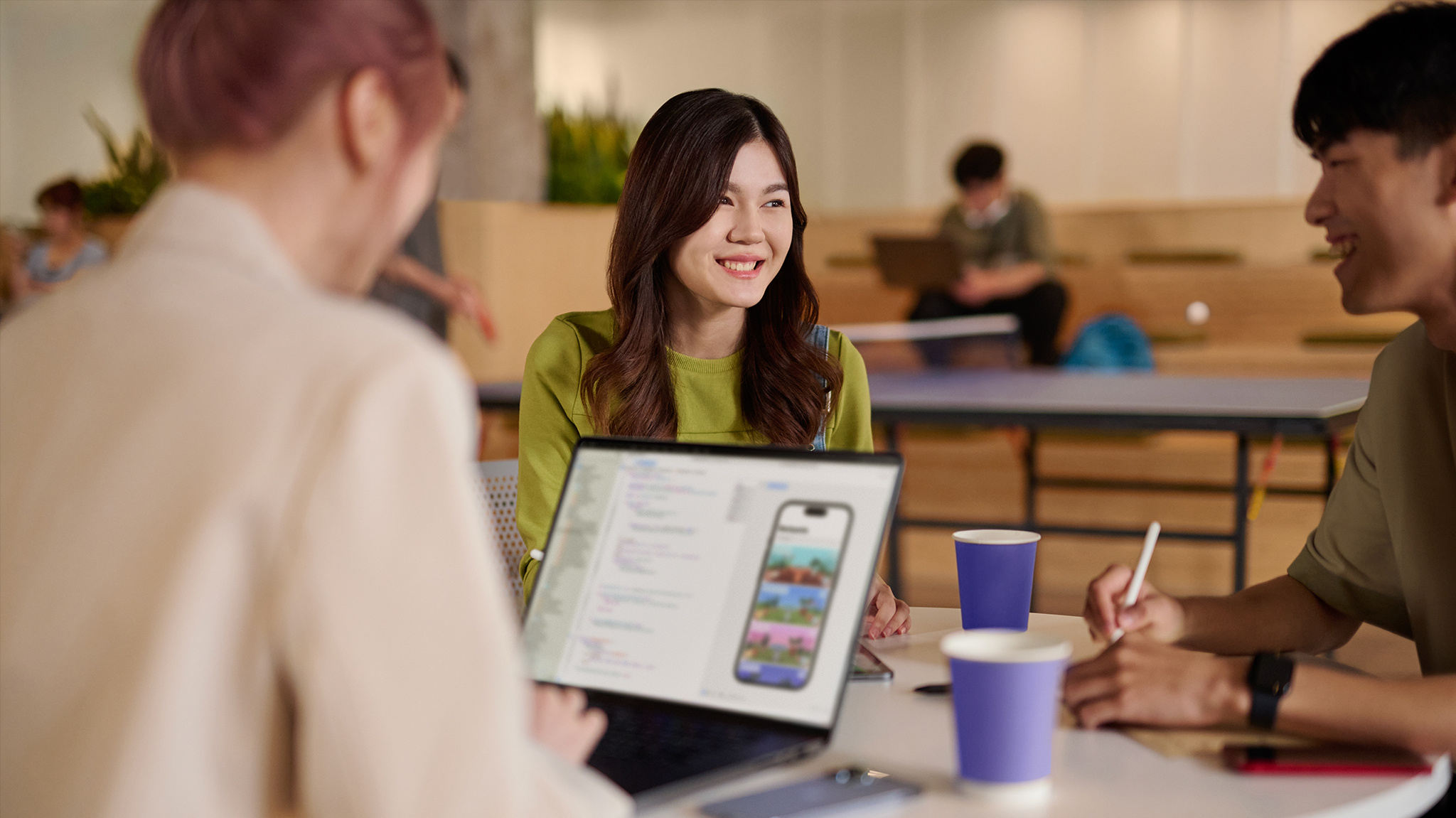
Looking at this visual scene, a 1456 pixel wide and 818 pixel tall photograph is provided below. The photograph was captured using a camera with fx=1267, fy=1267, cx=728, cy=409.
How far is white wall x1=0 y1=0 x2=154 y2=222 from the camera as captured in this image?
727 centimetres

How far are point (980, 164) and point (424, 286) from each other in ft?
10.1

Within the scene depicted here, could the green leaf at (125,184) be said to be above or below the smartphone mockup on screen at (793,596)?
above

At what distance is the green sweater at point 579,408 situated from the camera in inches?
61.7

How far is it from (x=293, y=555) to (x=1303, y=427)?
268 centimetres

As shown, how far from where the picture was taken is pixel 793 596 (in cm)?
96

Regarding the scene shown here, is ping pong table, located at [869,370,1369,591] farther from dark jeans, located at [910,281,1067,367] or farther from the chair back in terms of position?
dark jeans, located at [910,281,1067,367]

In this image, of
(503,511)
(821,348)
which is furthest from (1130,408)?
(503,511)

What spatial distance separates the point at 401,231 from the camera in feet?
2.47

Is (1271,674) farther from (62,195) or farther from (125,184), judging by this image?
(125,184)

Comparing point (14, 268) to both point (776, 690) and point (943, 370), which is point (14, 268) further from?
point (776, 690)

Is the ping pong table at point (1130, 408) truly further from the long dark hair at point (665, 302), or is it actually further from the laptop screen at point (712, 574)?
the laptop screen at point (712, 574)

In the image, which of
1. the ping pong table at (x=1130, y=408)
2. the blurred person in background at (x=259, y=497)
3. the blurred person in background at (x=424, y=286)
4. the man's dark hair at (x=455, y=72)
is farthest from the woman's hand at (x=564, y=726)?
the blurred person in background at (x=424, y=286)

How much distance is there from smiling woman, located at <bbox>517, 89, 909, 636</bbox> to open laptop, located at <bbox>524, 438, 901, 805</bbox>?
0.53 metres

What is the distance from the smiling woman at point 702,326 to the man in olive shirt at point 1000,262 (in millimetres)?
4319
